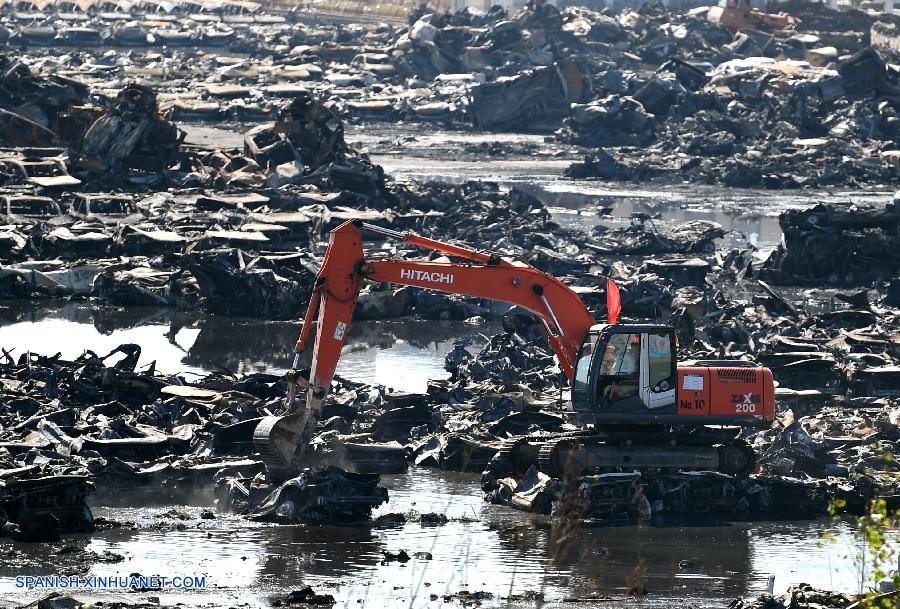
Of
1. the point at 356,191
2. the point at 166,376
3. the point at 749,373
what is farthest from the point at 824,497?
the point at 356,191

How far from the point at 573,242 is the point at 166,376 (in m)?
19.0

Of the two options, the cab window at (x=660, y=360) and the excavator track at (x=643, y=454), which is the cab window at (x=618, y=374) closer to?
the cab window at (x=660, y=360)

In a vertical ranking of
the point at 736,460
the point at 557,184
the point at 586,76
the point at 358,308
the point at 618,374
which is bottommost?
the point at 557,184

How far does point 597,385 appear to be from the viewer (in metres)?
21.1

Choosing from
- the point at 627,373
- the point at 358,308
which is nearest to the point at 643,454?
the point at 627,373

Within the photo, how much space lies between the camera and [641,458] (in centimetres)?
2128

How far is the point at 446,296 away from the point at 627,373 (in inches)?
609

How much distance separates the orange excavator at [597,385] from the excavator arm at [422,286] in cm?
1

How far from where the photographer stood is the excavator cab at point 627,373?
20969 millimetres

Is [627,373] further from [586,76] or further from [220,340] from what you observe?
[586,76]

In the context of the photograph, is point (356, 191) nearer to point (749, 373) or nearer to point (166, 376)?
point (166, 376)

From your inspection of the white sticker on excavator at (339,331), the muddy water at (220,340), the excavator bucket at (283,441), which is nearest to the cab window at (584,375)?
the white sticker on excavator at (339,331)

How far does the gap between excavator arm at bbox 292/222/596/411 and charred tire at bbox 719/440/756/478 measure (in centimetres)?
240

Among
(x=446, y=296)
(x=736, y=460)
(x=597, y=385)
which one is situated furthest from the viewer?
(x=446, y=296)
